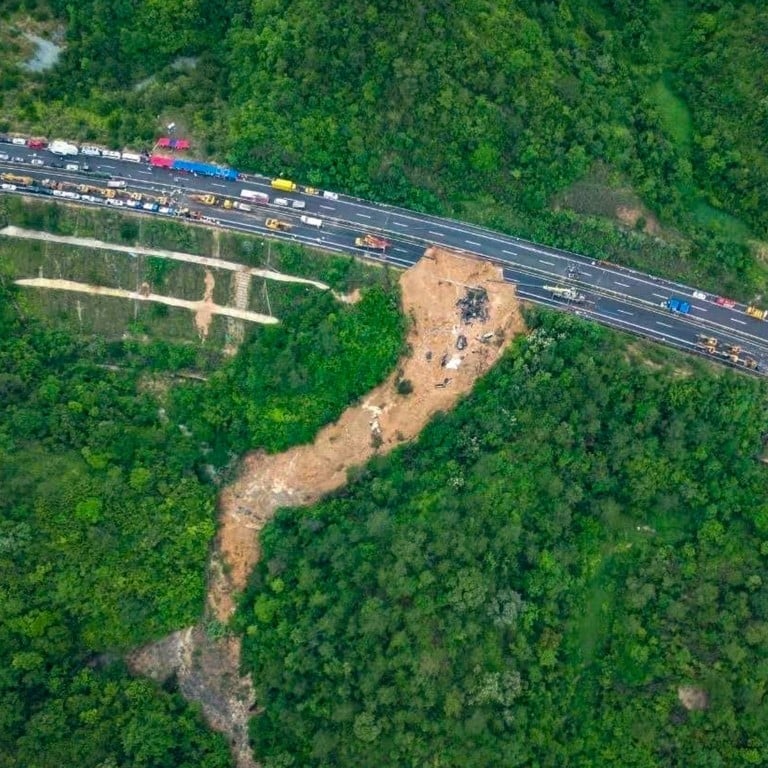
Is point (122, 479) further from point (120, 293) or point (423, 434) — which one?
point (423, 434)

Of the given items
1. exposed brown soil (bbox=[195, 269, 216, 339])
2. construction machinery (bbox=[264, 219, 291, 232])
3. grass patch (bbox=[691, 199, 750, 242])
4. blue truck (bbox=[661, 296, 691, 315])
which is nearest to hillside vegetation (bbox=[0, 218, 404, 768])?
exposed brown soil (bbox=[195, 269, 216, 339])

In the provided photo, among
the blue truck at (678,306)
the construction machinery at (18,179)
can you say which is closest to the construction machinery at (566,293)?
the blue truck at (678,306)

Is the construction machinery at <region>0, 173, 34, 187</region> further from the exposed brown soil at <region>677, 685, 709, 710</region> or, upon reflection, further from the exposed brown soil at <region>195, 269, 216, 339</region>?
the exposed brown soil at <region>677, 685, 709, 710</region>

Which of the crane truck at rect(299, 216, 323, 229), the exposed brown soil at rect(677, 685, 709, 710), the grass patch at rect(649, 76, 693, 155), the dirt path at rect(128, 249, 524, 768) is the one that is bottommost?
the exposed brown soil at rect(677, 685, 709, 710)

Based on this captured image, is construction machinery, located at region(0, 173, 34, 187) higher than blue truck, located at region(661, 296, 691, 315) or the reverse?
the reverse

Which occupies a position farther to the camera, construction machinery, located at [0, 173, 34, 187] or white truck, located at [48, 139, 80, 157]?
white truck, located at [48, 139, 80, 157]

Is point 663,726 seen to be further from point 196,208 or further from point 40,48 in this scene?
point 40,48

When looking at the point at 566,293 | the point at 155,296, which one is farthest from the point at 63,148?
the point at 566,293

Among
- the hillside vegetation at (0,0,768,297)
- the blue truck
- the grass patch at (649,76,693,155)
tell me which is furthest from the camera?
the grass patch at (649,76,693,155)
